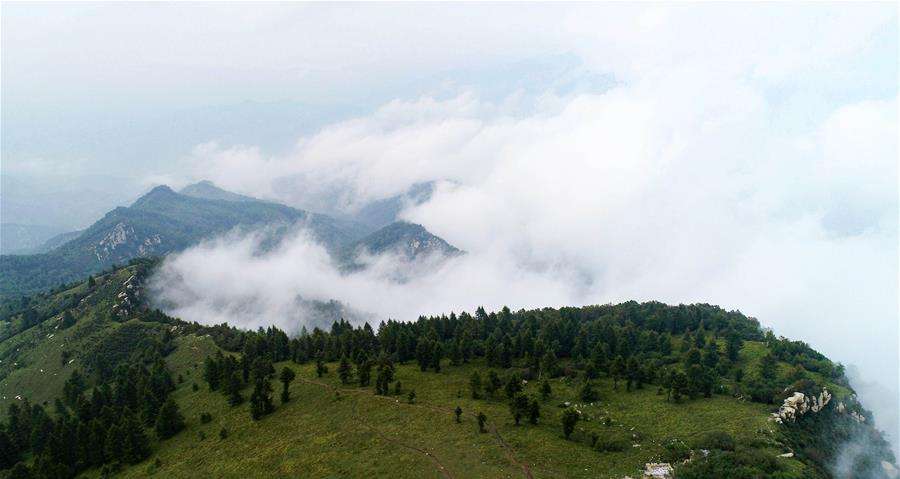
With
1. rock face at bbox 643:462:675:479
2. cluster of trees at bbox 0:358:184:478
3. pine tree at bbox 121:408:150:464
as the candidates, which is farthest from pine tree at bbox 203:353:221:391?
rock face at bbox 643:462:675:479

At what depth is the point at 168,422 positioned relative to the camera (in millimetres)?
133875

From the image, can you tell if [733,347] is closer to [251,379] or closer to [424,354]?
[424,354]

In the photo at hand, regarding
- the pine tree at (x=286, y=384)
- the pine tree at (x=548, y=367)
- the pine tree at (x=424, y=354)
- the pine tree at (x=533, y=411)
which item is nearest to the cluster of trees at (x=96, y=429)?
the pine tree at (x=286, y=384)

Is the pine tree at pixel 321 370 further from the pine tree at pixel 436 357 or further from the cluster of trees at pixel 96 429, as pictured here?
the cluster of trees at pixel 96 429

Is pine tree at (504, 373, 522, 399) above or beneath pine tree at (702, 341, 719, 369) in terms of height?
beneath

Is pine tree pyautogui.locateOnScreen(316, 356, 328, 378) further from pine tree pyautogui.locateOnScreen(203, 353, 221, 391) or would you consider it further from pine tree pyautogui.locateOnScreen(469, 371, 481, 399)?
pine tree pyautogui.locateOnScreen(469, 371, 481, 399)

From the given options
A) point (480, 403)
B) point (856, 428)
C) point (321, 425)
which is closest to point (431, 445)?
point (480, 403)

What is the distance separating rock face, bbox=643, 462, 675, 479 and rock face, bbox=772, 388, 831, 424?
37691 mm

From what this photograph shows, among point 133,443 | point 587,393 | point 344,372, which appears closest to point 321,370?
point 344,372

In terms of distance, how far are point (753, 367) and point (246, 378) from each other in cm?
16097

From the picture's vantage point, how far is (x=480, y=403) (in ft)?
411

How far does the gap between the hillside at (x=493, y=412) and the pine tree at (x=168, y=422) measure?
1.91 m

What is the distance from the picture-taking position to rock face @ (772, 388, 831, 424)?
114m

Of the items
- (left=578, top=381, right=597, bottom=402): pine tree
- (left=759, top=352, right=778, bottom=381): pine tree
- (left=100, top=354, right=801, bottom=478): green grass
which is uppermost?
(left=759, top=352, right=778, bottom=381): pine tree
